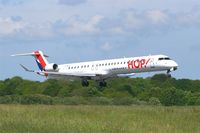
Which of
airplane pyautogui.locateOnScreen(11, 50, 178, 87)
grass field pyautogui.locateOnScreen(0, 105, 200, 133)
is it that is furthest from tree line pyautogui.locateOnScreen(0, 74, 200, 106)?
grass field pyautogui.locateOnScreen(0, 105, 200, 133)

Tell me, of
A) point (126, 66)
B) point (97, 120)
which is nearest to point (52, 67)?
point (126, 66)

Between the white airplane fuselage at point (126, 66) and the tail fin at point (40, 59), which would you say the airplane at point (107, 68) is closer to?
the white airplane fuselage at point (126, 66)

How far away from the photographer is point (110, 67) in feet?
202

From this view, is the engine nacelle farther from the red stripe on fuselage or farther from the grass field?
the grass field

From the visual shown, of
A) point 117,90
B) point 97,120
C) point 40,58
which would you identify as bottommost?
point 97,120

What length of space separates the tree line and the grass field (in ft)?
64.8

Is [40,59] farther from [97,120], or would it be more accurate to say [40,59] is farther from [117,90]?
[97,120]

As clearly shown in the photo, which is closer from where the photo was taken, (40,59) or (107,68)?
(107,68)

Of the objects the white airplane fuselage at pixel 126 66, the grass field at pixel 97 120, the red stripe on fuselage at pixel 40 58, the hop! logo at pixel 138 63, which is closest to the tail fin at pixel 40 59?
the red stripe on fuselage at pixel 40 58

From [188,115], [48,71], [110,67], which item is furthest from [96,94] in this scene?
[188,115]

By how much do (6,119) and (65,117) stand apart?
3338 mm

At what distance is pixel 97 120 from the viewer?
29.4 m

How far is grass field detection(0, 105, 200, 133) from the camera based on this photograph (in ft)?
82.2

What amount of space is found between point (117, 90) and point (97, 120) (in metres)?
69.6
